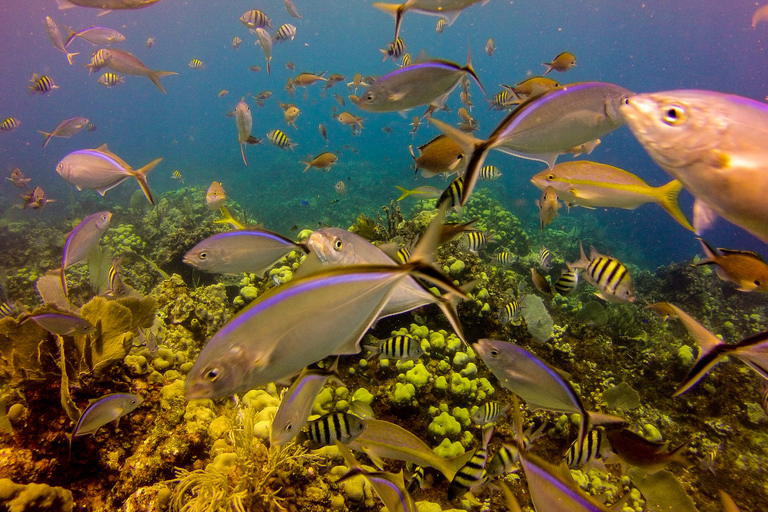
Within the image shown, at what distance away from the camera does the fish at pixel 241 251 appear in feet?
8.04

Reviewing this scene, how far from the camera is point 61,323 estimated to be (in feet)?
7.72

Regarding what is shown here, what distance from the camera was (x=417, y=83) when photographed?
2561mm

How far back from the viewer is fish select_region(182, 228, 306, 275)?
245 centimetres

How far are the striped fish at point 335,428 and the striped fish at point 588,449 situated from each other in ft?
5.36

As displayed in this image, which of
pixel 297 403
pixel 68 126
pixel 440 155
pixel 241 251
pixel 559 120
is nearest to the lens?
pixel 559 120

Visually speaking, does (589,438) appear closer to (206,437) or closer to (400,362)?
(400,362)

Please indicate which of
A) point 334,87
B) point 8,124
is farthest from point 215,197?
point 334,87

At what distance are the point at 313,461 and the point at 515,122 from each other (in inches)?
114

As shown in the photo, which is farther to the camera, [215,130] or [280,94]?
[280,94]

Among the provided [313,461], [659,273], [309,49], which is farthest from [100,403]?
[309,49]

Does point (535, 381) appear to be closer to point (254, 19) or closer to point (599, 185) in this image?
point (599, 185)

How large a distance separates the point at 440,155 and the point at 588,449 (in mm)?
2824

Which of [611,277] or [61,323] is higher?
[611,277]

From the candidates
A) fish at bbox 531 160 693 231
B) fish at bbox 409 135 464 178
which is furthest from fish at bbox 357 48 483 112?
→ fish at bbox 531 160 693 231
